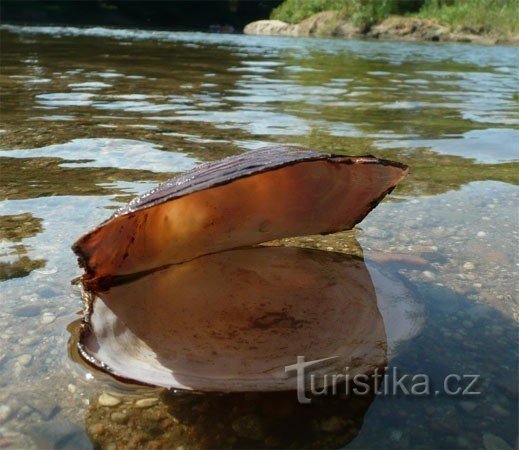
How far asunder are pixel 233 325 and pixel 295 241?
73 centimetres

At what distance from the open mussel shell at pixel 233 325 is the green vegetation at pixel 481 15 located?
2253 cm

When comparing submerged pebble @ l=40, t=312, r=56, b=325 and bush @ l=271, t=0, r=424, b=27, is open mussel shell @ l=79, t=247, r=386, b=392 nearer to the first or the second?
submerged pebble @ l=40, t=312, r=56, b=325

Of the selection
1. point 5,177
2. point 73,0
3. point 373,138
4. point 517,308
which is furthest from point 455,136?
point 73,0

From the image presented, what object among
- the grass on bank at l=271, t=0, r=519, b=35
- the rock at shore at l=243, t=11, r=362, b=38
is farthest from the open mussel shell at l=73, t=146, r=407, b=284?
the rock at shore at l=243, t=11, r=362, b=38

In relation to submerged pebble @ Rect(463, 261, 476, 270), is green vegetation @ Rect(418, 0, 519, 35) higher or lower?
higher

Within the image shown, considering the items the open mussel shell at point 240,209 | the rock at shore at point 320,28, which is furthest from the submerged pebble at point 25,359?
the rock at shore at point 320,28

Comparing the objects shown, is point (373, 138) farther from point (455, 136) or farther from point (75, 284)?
point (75, 284)

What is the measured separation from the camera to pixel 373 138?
146 inches

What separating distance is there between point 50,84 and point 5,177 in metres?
3.86

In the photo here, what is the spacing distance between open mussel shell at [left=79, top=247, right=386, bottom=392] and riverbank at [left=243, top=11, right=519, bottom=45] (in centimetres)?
2149

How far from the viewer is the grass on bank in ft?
72.4

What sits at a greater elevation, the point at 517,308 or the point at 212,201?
the point at 212,201

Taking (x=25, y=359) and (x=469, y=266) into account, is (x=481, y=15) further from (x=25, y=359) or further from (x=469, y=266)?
(x=25, y=359)

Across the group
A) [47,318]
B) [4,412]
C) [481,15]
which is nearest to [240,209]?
[47,318]
